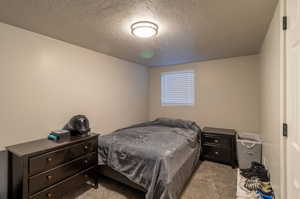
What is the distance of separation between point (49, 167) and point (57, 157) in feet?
0.41

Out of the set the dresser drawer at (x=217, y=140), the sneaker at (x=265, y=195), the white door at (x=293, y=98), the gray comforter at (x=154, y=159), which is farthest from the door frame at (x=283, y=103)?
the dresser drawer at (x=217, y=140)

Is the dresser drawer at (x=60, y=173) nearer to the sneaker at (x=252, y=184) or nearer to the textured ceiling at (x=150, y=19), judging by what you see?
the textured ceiling at (x=150, y=19)

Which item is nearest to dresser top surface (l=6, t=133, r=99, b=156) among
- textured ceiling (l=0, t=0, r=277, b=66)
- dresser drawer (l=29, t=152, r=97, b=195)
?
dresser drawer (l=29, t=152, r=97, b=195)

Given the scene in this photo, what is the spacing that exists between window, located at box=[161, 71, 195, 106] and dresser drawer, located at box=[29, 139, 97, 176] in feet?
8.08

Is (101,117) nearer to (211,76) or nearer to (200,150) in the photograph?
(200,150)

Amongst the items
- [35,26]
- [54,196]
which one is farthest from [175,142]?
[35,26]

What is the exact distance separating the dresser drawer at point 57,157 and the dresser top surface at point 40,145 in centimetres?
7

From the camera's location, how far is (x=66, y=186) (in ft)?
6.18

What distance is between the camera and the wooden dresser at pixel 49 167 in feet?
5.16

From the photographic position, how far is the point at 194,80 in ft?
12.3

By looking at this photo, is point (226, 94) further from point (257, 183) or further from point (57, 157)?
point (57, 157)

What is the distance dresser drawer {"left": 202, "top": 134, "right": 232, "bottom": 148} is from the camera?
295 cm

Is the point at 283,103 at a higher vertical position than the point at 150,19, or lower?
lower

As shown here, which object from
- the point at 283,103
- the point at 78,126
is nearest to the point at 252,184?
the point at 283,103
